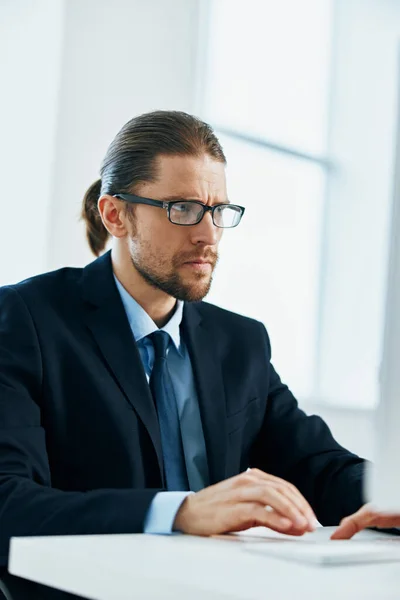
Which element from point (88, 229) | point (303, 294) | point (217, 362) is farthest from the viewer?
point (303, 294)

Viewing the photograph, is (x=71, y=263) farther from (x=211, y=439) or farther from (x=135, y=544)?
(x=135, y=544)

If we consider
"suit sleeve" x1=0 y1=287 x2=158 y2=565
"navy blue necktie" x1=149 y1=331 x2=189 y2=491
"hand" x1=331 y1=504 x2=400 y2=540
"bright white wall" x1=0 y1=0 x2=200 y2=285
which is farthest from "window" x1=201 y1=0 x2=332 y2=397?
"hand" x1=331 y1=504 x2=400 y2=540

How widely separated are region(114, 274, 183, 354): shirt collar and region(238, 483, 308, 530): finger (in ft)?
2.85

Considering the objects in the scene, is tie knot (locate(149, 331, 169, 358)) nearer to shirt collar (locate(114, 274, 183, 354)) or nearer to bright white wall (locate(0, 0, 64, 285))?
shirt collar (locate(114, 274, 183, 354))

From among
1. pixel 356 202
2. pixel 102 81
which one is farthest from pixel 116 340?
pixel 356 202

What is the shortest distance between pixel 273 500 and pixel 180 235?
1045mm

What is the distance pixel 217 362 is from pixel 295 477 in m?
0.32

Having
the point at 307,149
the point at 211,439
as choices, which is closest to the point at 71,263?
the point at 211,439

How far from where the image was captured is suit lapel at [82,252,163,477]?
1.81m

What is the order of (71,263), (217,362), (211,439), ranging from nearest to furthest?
(211,439), (217,362), (71,263)

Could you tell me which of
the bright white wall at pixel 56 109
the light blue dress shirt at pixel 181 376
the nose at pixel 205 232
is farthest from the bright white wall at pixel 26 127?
the nose at pixel 205 232

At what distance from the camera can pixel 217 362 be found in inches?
81.5

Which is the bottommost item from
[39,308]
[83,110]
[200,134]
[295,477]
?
[295,477]

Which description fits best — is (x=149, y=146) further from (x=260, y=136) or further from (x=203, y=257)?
(x=260, y=136)
